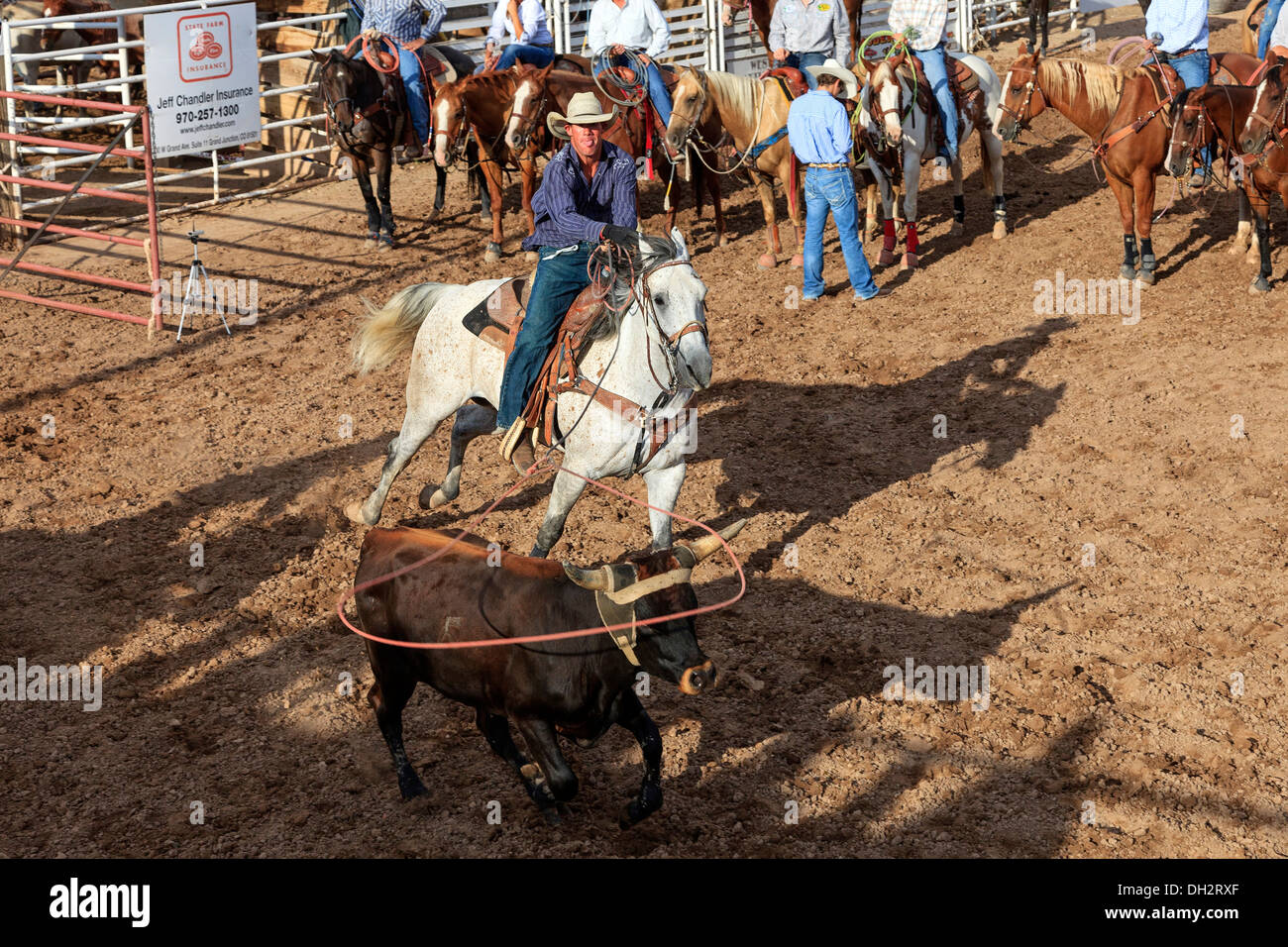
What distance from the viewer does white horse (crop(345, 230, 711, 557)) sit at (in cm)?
634

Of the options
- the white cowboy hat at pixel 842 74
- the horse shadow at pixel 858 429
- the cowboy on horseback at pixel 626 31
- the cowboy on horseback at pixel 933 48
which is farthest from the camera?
the cowboy on horseback at pixel 626 31

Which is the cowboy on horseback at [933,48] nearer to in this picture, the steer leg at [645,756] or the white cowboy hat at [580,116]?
the white cowboy hat at [580,116]

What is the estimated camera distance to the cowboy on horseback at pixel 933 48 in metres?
12.6

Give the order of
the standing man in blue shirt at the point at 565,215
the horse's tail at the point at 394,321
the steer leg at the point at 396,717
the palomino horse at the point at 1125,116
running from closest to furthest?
1. the steer leg at the point at 396,717
2. the standing man in blue shirt at the point at 565,215
3. the horse's tail at the point at 394,321
4. the palomino horse at the point at 1125,116

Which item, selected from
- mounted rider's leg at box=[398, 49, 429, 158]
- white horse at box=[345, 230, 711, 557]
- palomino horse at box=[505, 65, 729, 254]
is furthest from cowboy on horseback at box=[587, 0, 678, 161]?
white horse at box=[345, 230, 711, 557]

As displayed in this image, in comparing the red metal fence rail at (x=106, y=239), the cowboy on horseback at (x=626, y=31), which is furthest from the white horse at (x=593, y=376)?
the cowboy on horseback at (x=626, y=31)

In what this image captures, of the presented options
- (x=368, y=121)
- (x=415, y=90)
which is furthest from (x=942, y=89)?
(x=368, y=121)

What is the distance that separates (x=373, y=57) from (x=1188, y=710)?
10.9 m

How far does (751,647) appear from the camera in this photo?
668 centimetres

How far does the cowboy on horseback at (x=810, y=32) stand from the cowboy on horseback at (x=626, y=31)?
129 cm

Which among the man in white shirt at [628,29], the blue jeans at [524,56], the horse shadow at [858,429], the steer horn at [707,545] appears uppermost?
the man in white shirt at [628,29]

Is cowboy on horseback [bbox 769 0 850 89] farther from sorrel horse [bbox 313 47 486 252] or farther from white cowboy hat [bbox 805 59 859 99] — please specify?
sorrel horse [bbox 313 47 486 252]

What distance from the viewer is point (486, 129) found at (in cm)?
1345

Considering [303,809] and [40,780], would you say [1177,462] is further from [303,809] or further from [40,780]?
[40,780]
